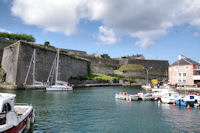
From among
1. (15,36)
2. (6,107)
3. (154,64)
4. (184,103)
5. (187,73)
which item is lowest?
(184,103)

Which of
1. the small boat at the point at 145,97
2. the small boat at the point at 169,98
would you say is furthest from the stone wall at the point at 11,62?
the small boat at the point at 169,98

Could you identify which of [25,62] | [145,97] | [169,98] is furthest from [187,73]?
[25,62]

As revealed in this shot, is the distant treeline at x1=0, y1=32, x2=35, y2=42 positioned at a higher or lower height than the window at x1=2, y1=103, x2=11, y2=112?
higher

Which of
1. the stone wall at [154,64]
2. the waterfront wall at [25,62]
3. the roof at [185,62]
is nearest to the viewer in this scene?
the roof at [185,62]

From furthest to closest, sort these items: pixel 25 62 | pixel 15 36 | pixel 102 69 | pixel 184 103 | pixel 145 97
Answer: pixel 102 69 → pixel 15 36 → pixel 25 62 → pixel 145 97 → pixel 184 103

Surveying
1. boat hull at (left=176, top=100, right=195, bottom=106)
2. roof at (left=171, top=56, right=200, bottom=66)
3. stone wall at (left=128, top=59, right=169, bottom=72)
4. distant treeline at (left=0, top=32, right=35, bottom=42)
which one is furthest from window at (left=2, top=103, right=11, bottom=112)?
stone wall at (left=128, top=59, right=169, bottom=72)

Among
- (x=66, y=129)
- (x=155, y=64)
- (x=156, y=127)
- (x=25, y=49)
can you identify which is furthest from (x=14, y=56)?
(x=155, y=64)

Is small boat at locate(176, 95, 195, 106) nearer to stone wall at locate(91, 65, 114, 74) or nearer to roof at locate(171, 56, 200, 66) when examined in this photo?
roof at locate(171, 56, 200, 66)

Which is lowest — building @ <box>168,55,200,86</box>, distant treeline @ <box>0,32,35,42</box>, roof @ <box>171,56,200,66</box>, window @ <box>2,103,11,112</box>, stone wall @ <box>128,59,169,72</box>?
window @ <box>2,103,11,112</box>

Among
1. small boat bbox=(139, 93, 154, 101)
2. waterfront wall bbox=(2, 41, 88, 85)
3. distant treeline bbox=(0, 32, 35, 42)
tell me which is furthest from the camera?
distant treeline bbox=(0, 32, 35, 42)

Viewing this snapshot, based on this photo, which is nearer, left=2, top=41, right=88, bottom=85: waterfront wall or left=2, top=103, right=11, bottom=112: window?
left=2, top=103, right=11, bottom=112: window

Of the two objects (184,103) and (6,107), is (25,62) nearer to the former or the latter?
(184,103)

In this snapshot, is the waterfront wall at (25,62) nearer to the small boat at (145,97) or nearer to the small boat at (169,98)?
the small boat at (145,97)

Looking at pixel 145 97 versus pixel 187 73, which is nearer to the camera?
pixel 145 97
